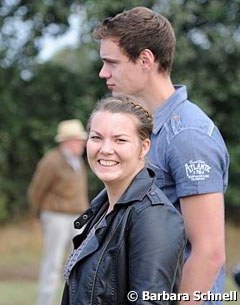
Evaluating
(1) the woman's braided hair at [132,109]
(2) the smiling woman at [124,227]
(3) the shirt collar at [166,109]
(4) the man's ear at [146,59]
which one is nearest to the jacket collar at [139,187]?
(2) the smiling woman at [124,227]

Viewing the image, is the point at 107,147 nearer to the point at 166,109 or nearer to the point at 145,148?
the point at 145,148

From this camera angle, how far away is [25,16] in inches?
524

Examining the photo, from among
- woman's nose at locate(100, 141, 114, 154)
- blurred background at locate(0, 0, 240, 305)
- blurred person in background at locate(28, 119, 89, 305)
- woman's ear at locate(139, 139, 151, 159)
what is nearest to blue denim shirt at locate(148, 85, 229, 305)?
woman's ear at locate(139, 139, 151, 159)

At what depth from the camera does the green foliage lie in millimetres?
12984

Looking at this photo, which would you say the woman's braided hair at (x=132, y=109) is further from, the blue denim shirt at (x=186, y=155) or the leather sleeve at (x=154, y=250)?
the leather sleeve at (x=154, y=250)

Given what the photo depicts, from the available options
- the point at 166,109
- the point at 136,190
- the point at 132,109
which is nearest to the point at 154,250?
the point at 136,190

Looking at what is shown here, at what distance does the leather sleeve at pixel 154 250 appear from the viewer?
7.81 feet

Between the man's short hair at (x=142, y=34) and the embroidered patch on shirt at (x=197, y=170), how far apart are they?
0.44m

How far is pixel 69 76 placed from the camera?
45.8 ft

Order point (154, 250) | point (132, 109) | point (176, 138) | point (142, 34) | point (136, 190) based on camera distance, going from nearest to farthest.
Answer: point (154, 250), point (136, 190), point (132, 109), point (176, 138), point (142, 34)

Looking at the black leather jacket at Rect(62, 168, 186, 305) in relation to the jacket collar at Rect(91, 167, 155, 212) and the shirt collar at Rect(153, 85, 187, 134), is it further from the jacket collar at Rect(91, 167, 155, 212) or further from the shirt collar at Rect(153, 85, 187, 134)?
the shirt collar at Rect(153, 85, 187, 134)

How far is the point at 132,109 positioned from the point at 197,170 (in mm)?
328

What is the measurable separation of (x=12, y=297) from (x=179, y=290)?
654 cm

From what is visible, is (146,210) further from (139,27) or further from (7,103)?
(7,103)
